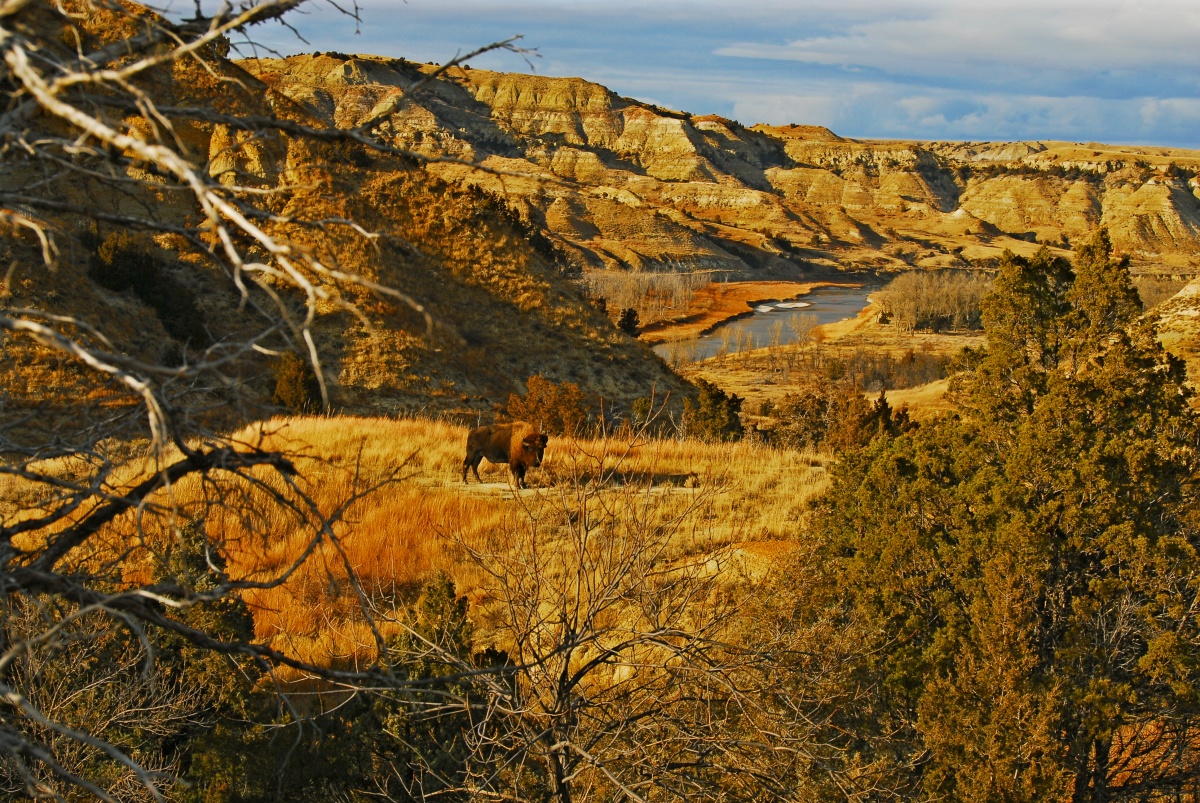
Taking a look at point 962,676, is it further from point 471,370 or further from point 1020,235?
point 1020,235

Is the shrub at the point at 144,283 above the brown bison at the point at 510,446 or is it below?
above

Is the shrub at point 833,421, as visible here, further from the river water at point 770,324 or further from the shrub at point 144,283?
the river water at point 770,324

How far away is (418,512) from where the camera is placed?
1142 cm

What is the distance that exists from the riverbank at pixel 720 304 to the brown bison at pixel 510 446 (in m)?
43.1

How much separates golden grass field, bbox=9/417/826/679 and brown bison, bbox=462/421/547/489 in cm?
33

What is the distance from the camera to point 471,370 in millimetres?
28438

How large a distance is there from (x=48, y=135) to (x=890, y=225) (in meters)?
142

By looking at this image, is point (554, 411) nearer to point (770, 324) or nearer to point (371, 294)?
point (371, 294)

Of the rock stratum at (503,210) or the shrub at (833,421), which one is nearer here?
the rock stratum at (503,210)

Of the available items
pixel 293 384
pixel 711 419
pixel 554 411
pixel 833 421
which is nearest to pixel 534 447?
pixel 554 411

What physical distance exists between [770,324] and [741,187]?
62487 mm

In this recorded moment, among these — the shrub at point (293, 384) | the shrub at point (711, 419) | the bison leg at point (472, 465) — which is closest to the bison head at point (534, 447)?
the bison leg at point (472, 465)

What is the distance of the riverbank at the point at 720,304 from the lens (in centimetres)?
6569

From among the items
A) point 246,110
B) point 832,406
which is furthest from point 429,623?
point 246,110
